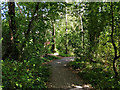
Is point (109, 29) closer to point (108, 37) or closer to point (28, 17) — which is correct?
point (108, 37)

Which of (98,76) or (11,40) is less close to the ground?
(11,40)

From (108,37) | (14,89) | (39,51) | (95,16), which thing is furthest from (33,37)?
(108,37)

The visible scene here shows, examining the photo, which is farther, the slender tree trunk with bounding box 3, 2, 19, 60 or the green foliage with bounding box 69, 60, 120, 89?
the slender tree trunk with bounding box 3, 2, 19, 60

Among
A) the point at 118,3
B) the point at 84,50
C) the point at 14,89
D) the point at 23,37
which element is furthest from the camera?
the point at 84,50

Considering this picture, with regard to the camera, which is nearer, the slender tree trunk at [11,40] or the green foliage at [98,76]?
the green foliage at [98,76]

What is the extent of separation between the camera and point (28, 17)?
5750mm

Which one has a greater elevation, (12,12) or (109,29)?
(12,12)

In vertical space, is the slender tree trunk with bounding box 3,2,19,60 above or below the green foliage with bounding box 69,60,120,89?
above

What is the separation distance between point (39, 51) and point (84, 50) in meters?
3.67

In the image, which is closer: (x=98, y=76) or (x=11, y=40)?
(x=11, y=40)

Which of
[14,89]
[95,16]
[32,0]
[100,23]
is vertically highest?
[32,0]

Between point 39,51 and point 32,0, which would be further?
point 39,51

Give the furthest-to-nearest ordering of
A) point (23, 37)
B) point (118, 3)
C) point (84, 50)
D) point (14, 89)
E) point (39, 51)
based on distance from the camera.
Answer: point (84, 50) → point (39, 51) → point (23, 37) → point (118, 3) → point (14, 89)

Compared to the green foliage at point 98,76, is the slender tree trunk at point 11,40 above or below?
above
